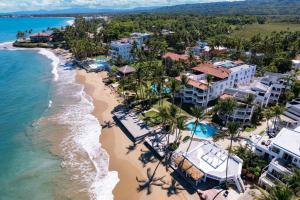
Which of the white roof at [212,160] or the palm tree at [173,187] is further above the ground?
the white roof at [212,160]

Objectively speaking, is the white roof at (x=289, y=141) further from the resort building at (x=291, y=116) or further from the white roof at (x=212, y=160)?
the resort building at (x=291, y=116)

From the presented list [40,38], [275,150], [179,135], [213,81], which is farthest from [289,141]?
[40,38]

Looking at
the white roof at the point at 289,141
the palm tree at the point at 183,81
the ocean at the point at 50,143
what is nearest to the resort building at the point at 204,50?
the palm tree at the point at 183,81

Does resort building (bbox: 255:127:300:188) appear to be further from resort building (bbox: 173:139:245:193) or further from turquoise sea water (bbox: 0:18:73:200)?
turquoise sea water (bbox: 0:18:73:200)

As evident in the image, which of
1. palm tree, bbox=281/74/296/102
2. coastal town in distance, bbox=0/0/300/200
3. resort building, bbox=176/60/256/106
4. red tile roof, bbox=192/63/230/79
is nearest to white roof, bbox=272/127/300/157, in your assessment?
coastal town in distance, bbox=0/0/300/200

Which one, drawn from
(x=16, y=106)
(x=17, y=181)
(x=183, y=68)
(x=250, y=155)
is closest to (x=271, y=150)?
(x=250, y=155)

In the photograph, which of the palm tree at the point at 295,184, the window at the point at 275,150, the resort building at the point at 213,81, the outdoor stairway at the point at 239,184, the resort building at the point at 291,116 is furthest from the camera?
the resort building at the point at 213,81

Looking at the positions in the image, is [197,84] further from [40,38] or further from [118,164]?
[40,38]
